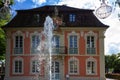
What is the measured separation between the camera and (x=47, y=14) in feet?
132

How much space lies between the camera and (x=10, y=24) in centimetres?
3978

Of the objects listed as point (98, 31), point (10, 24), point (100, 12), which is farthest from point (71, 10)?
point (100, 12)

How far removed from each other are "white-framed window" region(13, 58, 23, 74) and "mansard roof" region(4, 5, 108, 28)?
3870 mm

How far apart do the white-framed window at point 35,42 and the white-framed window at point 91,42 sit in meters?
5.51

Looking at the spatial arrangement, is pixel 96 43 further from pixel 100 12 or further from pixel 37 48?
pixel 100 12

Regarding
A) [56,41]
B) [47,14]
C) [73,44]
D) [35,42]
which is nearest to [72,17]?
[47,14]

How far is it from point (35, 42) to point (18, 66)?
131 inches

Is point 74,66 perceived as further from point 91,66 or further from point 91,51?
point 91,51

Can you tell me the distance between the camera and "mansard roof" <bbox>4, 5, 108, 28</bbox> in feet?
130

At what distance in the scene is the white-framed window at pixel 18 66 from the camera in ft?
129

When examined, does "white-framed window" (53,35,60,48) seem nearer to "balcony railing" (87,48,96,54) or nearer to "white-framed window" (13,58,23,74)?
"balcony railing" (87,48,96,54)

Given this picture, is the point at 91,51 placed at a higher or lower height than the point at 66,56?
higher

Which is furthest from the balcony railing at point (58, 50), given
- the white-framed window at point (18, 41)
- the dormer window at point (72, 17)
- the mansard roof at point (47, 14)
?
the white-framed window at point (18, 41)

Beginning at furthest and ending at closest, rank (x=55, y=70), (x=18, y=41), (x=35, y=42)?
(x=18, y=41), (x=35, y=42), (x=55, y=70)
